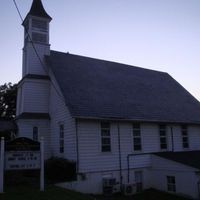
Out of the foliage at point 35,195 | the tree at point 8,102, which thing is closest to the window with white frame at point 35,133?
the foliage at point 35,195

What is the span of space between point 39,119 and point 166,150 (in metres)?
9.32

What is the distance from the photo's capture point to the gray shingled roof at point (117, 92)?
17281 millimetres

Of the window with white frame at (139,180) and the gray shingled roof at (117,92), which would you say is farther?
the window with white frame at (139,180)

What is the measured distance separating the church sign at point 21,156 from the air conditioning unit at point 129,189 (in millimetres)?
6073

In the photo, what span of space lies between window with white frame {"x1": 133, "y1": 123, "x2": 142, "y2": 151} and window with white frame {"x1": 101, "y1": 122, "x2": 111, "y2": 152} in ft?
6.76

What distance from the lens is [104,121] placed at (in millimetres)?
17031

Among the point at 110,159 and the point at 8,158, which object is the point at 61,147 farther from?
the point at 8,158

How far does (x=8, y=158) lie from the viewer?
38.1ft

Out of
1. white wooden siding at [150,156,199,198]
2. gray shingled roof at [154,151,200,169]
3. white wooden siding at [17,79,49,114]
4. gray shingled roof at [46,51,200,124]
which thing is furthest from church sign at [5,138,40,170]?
gray shingled roof at [154,151,200,169]

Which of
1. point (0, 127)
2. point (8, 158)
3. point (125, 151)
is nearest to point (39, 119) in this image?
point (0, 127)

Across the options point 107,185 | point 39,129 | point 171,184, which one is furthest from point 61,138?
point 171,184

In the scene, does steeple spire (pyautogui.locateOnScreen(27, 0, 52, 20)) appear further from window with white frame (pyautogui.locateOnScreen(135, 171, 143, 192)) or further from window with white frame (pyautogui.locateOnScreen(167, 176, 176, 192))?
window with white frame (pyautogui.locateOnScreen(167, 176, 176, 192))

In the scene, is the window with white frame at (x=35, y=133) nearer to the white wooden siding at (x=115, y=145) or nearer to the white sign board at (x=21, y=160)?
the white wooden siding at (x=115, y=145)

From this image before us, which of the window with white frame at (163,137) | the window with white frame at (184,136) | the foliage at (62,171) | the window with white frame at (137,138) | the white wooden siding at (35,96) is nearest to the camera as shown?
the foliage at (62,171)
